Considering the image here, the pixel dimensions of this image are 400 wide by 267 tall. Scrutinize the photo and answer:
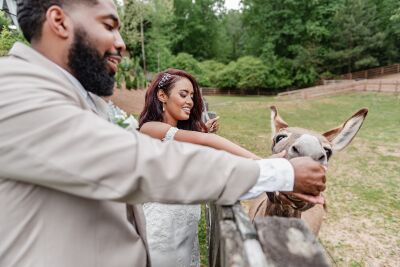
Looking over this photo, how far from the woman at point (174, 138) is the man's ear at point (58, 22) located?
48.4 inches

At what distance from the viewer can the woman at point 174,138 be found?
230 centimetres

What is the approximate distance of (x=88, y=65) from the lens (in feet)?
4.13

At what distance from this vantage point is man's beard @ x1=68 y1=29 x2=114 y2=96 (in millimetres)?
1218

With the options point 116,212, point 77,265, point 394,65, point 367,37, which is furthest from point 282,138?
point 394,65

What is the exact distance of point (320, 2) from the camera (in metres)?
41.0

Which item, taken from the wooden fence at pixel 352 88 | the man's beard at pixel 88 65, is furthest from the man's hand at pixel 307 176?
the wooden fence at pixel 352 88

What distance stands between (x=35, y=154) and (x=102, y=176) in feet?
0.65

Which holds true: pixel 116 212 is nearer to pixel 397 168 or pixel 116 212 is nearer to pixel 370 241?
pixel 370 241

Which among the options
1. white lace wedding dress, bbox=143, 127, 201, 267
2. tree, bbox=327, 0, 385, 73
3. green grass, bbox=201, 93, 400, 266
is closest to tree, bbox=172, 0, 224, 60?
tree, bbox=327, 0, 385, 73

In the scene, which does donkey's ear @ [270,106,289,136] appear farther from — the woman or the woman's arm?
the woman's arm

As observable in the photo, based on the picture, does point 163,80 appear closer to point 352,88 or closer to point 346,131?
point 346,131

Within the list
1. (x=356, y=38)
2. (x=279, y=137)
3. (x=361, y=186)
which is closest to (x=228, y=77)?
(x=356, y=38)

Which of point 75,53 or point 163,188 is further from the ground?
point 75,53

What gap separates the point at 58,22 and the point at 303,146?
57.2 inches
